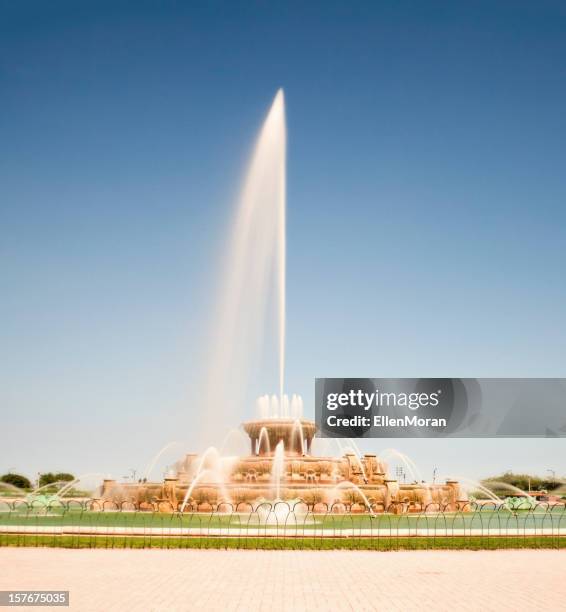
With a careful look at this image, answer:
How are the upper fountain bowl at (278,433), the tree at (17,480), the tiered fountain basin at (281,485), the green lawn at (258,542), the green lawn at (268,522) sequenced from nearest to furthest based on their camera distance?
the green lawn at (258,542) < the green lawn at (268,522) < the tiered fountain basin at (281,485) < the upper fountain bowl at (278,433) < the tree at (17,480)

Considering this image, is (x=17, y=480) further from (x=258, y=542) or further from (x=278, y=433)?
(x=258, y=542)

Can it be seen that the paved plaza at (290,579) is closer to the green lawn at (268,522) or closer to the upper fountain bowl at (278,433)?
the green lawn at (268,522)

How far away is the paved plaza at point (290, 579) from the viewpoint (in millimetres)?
10086

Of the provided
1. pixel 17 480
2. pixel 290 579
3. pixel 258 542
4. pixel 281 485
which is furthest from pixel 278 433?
pixel 17 480

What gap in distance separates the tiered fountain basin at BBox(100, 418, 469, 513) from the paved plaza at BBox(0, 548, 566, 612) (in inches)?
342

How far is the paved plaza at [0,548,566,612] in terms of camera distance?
1009 cm

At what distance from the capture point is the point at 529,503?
30.9 metres

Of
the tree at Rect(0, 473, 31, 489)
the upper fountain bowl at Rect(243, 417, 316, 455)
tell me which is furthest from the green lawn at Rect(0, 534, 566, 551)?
the tree at Rect(0, 473, 31, 489)

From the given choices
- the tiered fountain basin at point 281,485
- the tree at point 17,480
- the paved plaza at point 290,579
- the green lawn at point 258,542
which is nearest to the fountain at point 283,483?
the tiered fountain basin at point 281,485

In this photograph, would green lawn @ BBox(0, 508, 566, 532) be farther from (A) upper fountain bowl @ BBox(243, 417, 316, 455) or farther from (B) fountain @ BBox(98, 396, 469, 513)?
(A) upper fountain bowl @ BBox(243, 417, 316, 455)

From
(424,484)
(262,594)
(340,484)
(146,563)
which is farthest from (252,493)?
(262,594)

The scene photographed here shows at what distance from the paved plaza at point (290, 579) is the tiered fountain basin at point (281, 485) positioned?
→ 8677mm

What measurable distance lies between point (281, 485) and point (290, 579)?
13457 millimetres

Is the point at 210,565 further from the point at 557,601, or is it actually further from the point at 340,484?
the point at 340,484
